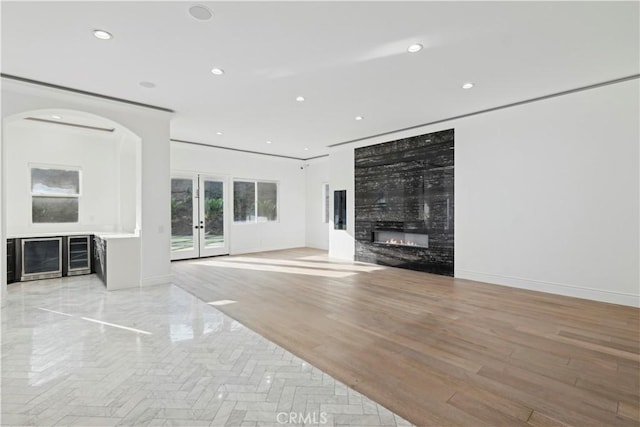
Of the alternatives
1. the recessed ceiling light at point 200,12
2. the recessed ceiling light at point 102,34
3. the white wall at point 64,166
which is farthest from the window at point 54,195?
the recessed ceiling light at point 200,12

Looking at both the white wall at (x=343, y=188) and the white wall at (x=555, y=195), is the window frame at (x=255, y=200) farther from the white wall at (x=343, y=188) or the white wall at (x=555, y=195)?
the white wall at (x=555, y=195)

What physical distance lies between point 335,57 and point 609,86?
3.99 meters

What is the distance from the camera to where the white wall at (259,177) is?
26.7ft

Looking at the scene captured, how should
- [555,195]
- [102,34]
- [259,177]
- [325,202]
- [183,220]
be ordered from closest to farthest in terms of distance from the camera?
[102,34] → [555,195] → [183,220] → [259,177] → [325,202]

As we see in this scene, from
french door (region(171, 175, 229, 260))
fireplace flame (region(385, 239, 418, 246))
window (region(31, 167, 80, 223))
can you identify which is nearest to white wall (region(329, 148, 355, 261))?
fireplace flame (region(385, 239, 418, 246))

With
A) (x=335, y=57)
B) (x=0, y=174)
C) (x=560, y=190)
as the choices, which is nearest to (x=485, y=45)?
(x=335, y=57)

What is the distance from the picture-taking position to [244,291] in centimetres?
491

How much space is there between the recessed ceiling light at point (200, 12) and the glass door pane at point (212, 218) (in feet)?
20.0

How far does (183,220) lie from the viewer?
26.3 ft

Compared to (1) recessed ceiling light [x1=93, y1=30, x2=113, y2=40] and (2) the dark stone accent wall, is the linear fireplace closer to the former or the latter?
(2) the dark stone accent wall

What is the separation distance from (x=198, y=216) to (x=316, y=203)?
391 centimetres

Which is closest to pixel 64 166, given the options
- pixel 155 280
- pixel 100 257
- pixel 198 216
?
pixel 100 257

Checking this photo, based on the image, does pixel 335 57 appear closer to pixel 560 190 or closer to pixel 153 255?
pixel 560 190

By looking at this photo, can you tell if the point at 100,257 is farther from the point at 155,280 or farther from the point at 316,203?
the point at 316,203
